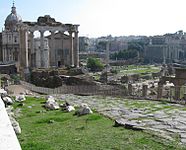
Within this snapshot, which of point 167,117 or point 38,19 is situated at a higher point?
point 38,19

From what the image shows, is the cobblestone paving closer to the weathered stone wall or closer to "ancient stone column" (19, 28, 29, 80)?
"ancient stone column" (19, 28, 29, 80)

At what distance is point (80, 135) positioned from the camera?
21.4 ft

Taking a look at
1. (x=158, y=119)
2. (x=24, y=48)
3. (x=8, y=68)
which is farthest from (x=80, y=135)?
(x=8, y=68)

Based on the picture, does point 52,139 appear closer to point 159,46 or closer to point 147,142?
point 147,142

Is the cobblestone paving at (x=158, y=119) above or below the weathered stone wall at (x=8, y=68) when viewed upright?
above

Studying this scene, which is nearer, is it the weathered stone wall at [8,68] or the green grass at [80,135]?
the green grass at [80,135]

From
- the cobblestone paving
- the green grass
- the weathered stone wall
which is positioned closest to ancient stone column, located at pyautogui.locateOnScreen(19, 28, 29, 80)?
the weathered stone wall

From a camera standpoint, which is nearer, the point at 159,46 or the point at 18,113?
the point at 18,113

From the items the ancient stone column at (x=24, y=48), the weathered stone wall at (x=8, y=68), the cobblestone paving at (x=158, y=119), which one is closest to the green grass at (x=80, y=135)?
the cobblestone paving at (x=158, y=119)

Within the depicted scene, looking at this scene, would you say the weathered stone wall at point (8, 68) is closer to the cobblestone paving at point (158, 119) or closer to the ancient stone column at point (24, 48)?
the ancient stone column at point (24, 48)

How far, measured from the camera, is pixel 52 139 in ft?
20.5

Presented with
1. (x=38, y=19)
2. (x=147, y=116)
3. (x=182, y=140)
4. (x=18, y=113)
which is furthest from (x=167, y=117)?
(x=38, y=19)

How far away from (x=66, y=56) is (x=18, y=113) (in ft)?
170

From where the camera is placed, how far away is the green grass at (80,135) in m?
5.67
